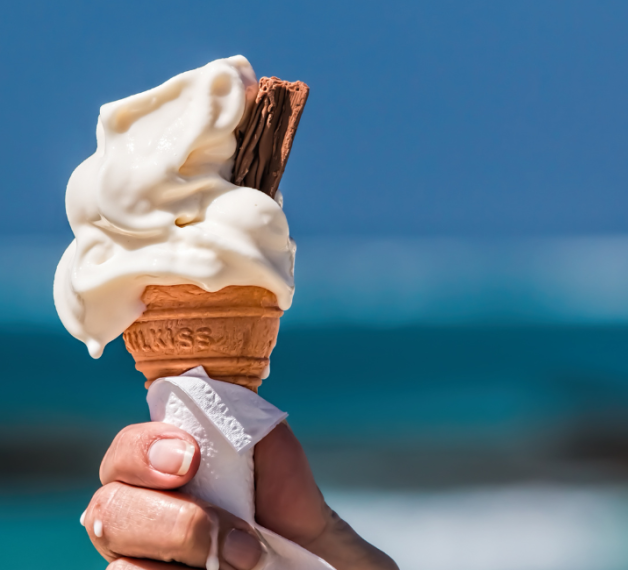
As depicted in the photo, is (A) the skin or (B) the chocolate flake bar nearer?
(A) the skin

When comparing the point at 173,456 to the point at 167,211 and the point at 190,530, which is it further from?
the point at 167,211

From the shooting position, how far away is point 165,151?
0.80 metres

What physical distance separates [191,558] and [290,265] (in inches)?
16.3

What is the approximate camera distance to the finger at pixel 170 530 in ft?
2.43

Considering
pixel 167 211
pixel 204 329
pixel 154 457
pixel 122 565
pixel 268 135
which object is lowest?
pixel 122 565

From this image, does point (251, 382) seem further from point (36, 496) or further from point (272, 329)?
point (36, 496)

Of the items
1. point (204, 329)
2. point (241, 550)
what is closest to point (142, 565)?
point (241, 550)

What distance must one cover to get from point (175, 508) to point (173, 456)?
64 mm

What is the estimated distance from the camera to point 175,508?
2.47 feet

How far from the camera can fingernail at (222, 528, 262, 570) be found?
75 cm

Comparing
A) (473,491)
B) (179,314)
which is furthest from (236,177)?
(473,491)

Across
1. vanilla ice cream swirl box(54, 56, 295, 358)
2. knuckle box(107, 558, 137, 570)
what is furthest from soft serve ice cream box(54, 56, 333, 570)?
knuckle box(107, 558, 137, 570)

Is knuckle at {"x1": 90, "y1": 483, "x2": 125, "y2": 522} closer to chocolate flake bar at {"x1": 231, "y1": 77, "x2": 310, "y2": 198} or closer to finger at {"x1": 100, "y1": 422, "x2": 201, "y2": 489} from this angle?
finger at {"x1": 100, "y1": 422, "x2": 201, "y2": 489}

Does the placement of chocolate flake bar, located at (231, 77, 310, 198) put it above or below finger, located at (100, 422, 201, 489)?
above
